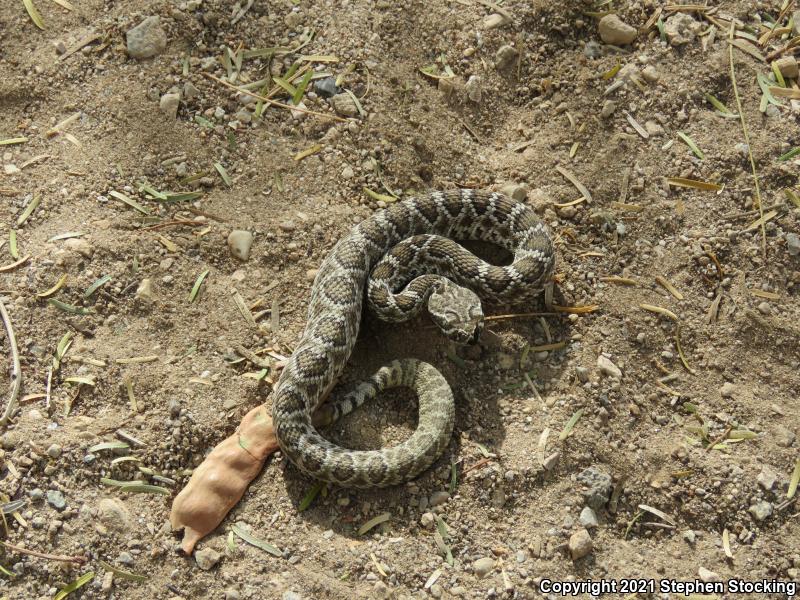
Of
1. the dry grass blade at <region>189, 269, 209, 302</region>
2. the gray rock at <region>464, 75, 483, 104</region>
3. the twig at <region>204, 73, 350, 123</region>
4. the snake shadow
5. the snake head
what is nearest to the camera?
the snake shadow

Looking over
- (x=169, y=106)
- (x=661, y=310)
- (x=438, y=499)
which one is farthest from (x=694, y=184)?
(x=169, y=106)

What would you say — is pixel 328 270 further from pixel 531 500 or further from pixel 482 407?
pixel 531 500

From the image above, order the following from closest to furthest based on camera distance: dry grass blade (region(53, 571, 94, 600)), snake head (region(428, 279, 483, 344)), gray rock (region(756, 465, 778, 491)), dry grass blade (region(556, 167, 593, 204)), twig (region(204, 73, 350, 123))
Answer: dry grass blade (region(53, 571, 94, 600)) < gray rock (region(756, 465, 778, 491)) < snake head (region(428, 279, 483, 344)) < dry grass blade (region(556, 167, 593, 204)) < twig (region(204, 73, 350, 123))

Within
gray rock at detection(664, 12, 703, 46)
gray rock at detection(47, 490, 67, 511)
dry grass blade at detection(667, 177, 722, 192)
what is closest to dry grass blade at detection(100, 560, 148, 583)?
gray rock at detection(47, 490, 67, 511)

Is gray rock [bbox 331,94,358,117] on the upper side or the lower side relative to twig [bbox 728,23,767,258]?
lower

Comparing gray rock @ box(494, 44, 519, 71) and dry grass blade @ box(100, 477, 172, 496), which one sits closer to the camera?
dry grass blade @ box(100, 477, 172, 496)

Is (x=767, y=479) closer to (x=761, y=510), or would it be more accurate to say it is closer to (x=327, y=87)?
(x=761, y=510)

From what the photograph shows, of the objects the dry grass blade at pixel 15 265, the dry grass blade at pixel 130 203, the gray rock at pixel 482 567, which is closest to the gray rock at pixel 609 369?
the gray rock at pixel 482 567

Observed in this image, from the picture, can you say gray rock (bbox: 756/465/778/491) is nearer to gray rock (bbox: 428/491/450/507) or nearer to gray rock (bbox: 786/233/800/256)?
gray rock (bbox: 786/233/800/256)
